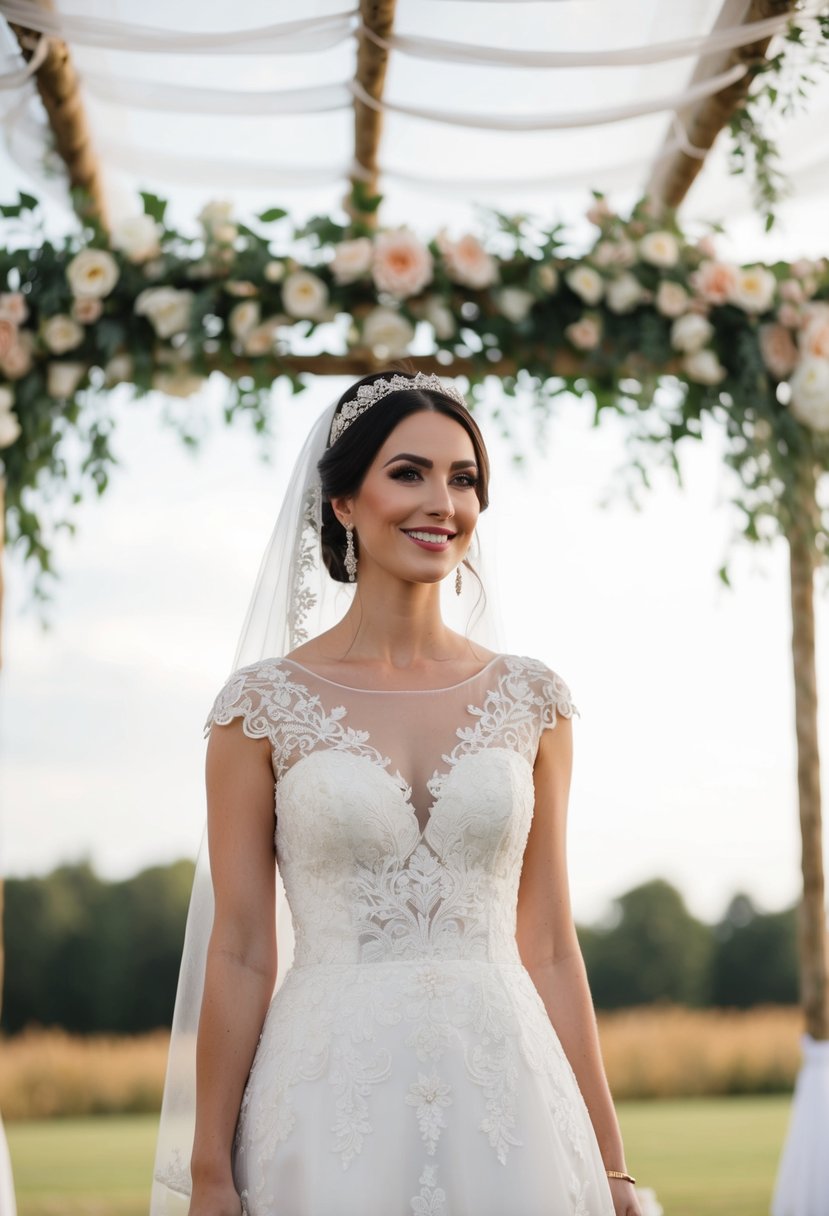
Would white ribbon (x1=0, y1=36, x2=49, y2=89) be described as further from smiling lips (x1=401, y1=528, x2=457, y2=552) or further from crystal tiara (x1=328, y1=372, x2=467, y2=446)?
smiling lips (x1=401, y1=528, x2=457, y2=552)

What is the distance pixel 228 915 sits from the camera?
2646 mm

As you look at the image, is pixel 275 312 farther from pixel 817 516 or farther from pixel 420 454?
pixel 420 454

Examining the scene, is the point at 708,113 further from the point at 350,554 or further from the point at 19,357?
the point at 350,554

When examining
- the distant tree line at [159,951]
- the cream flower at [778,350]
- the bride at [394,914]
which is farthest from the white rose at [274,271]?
the distant tree line at [159,951]

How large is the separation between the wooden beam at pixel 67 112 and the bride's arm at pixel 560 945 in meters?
3.29

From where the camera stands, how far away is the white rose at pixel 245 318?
537cm

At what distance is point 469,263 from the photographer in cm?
543

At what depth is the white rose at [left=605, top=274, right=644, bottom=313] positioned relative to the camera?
5453 millimetres

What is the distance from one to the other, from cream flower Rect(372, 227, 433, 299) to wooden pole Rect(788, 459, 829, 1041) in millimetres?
1803

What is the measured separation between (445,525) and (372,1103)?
3.46ft

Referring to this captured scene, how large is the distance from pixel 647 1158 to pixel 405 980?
783 cm

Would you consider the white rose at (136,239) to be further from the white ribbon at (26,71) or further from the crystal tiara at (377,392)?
the crystal tiara at (377,392)

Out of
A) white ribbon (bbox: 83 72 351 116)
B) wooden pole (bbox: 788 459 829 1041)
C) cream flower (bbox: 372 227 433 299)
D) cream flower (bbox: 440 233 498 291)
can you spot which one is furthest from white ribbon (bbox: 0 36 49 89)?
wooden pole (bbox: 788 459 829 1041)

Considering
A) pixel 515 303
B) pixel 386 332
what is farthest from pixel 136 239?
pixel 515 303
